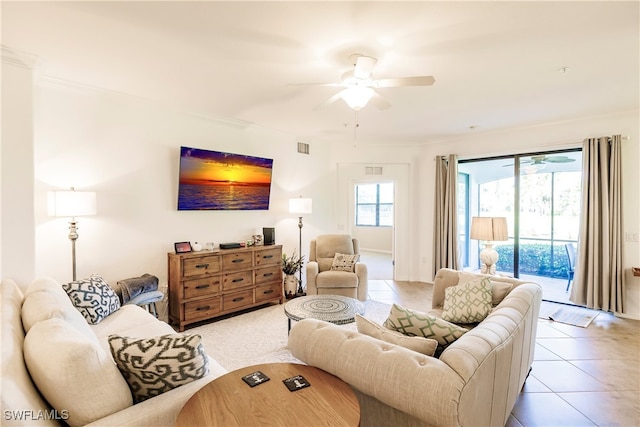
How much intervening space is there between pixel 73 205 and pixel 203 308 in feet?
5.66

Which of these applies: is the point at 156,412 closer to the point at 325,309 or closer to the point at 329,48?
the point at 325,309

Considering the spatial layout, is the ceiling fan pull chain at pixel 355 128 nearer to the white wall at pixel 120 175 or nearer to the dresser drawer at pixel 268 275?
the white wall at pixel 120 175

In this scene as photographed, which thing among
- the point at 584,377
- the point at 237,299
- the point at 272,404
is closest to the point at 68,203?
the point at 237,299

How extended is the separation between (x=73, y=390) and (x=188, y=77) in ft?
8.82

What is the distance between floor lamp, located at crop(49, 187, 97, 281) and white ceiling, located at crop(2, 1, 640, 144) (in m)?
1.10

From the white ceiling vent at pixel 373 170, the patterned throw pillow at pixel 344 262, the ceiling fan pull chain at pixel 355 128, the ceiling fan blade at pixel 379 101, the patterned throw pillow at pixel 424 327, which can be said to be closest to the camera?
the patterned throw pillow at pixel 424 327

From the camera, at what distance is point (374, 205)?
9.58m

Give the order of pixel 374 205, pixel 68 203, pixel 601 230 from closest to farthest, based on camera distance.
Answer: pixel 68 203
pixel 601 230
pixel 374 205

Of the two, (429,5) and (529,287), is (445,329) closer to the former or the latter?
(529,287)

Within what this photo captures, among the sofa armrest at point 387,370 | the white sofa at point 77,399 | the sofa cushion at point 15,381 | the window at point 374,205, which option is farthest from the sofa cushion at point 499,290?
the window at point 374,205

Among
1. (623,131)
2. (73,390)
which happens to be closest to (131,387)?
(73,390)

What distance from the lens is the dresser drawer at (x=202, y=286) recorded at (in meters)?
3.65

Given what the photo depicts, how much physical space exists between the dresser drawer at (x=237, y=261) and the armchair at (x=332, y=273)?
0.84 m

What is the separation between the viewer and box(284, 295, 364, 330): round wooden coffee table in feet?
8.93
